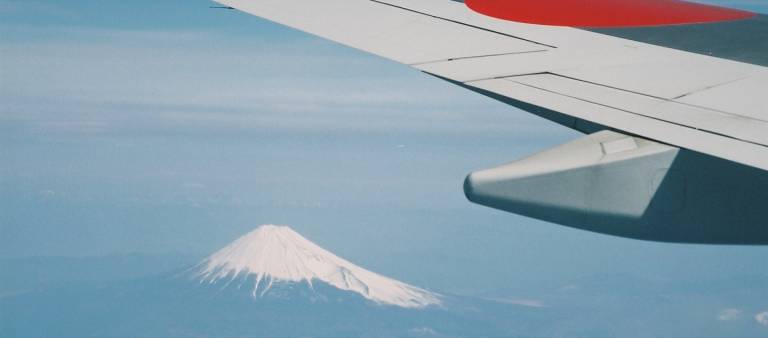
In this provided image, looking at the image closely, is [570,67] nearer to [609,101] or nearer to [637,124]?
[609,101]

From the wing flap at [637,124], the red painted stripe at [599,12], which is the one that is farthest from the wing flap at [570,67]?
the red painted stripe at [599,12]

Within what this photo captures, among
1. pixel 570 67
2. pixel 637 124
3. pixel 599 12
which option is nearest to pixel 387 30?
pixel 570 67

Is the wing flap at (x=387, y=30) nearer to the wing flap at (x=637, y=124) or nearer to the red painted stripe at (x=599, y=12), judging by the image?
the red painted stripe at (x=599, y=12)

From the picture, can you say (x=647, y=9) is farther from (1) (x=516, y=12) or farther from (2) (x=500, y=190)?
(2) (x=500, y=190)

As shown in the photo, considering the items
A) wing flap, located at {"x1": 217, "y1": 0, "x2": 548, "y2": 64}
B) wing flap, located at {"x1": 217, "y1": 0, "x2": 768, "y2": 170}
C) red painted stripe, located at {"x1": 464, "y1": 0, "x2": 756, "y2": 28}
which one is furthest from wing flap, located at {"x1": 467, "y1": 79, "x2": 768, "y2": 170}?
red painted stripe, located at {"x1": 464, "y1": 0, "x2": 756, "y2": 28}

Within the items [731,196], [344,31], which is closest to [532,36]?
[344,31]

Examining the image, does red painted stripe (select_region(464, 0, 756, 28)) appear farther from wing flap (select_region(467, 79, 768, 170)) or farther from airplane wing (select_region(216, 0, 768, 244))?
wing flap (select_region(467, 79, 768, 170))
